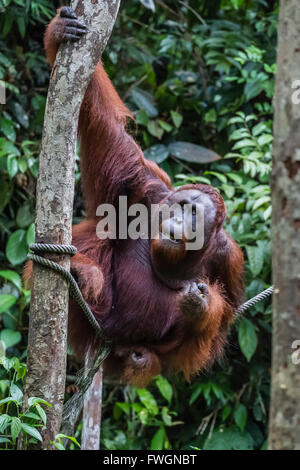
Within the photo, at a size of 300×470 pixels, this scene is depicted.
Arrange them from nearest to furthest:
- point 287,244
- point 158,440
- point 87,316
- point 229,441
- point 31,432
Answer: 1. point 287,244
2. point 31,432
3. point 87,316
4. point 229,441
5. point 158,440

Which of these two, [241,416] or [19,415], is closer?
[19,415]

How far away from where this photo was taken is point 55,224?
2.45 m

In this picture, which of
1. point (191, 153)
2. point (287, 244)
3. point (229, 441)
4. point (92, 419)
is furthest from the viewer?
point (191, 153)

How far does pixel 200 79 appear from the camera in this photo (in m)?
5.46

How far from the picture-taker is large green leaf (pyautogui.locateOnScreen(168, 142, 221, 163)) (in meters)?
4.88

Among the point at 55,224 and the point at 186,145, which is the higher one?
the point at 186,145

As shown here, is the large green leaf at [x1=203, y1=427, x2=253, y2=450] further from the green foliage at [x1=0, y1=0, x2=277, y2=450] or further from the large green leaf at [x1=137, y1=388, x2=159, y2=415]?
the large green leaf at [x1=137, y1=388, x2=159, y2=415]

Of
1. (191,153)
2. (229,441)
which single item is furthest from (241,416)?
(191,153)

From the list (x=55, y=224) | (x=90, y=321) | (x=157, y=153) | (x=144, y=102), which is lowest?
(x=90, y=321)

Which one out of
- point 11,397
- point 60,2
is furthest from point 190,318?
point 60,2

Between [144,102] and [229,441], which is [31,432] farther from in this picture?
[144,102]

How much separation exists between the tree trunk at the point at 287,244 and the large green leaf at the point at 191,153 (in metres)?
3.41

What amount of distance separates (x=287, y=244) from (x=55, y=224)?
123cm

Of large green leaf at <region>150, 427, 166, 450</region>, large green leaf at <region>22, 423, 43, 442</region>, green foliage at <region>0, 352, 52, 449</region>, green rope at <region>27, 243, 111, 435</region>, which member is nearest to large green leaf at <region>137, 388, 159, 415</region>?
large green leaf at <region>150, 427, 166, 450</region>
